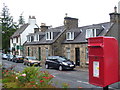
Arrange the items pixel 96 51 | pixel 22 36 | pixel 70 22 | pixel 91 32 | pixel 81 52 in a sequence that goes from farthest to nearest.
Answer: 1. pixel 22 36
2. pixel 70 22
3. pixel 81 52
4. pixel 91 32
5. pixel 96 51

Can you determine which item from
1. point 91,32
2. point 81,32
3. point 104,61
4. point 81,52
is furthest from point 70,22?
point 104,61

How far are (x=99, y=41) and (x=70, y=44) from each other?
19.4 metres

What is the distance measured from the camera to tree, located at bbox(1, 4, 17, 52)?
52312 millimetres

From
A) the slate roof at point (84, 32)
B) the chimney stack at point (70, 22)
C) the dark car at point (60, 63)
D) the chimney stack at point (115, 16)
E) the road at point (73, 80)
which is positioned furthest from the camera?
the chimney stack at point (70, 22)

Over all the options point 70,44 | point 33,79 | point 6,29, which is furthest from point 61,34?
point 6,29

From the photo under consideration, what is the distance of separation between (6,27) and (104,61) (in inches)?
2017

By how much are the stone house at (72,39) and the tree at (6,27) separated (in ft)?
71.5

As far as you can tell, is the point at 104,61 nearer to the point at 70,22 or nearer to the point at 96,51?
the point at 96,51

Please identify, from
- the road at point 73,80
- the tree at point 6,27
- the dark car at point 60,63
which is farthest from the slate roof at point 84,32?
the tree at point 6,27

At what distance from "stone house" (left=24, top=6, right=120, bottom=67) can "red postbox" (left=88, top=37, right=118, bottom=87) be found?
15404mm

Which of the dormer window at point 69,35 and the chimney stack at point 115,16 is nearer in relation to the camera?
the chimney stack at point 115,16

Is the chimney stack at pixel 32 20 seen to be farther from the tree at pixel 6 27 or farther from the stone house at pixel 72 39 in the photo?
the tree at pixel 6 27

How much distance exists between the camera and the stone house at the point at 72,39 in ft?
69.5

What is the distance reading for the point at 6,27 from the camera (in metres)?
52.8
